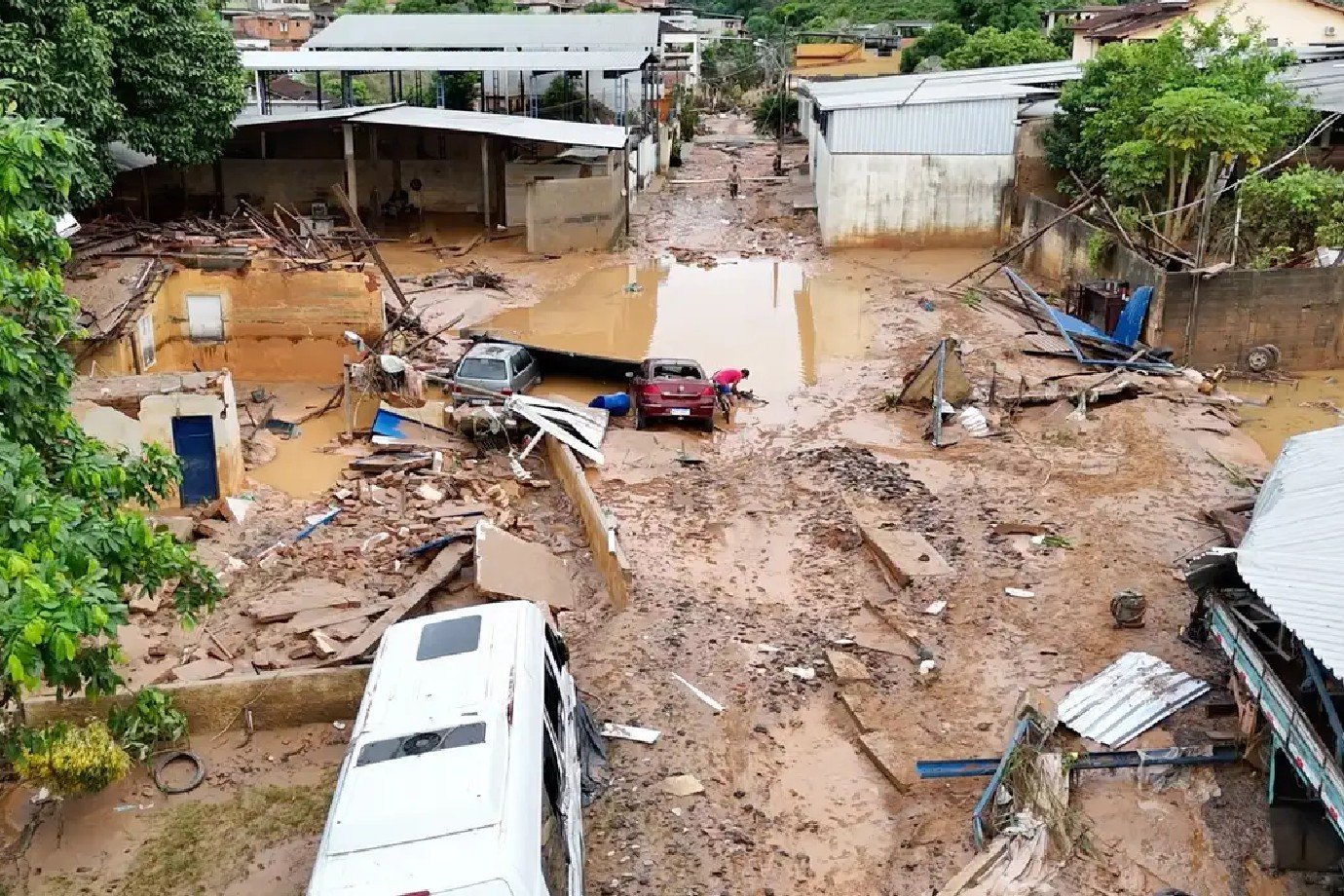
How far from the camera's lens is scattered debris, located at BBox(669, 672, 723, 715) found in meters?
11.2

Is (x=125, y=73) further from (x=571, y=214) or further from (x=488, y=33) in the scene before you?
(x=488, y=33)

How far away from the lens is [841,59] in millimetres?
67625

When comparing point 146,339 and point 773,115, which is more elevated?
point 773,115

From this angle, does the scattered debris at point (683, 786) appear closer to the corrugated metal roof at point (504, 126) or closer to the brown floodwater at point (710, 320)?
the brown floodwater at point (710, 320)

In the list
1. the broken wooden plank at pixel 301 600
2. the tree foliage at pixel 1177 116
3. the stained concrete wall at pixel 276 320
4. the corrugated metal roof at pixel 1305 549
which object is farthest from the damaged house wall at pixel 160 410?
the tree foliage at pixel 1177 116

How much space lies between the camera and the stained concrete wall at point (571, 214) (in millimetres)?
33875

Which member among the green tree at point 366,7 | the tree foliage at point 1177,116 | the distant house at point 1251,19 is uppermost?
the green tree at point 366,7

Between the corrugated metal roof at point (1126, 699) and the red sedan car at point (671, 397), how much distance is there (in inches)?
379

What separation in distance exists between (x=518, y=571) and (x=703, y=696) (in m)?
2.98

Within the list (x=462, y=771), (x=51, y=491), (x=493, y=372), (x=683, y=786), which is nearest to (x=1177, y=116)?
(x=493, y=372)

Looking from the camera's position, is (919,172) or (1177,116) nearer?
(1177,116)

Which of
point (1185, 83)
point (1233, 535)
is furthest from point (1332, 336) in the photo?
point (1233, 535)

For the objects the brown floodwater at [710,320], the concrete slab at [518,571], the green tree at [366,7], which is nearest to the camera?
the concrete slab at [518,571]

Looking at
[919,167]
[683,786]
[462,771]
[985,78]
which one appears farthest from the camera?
[985,78]
